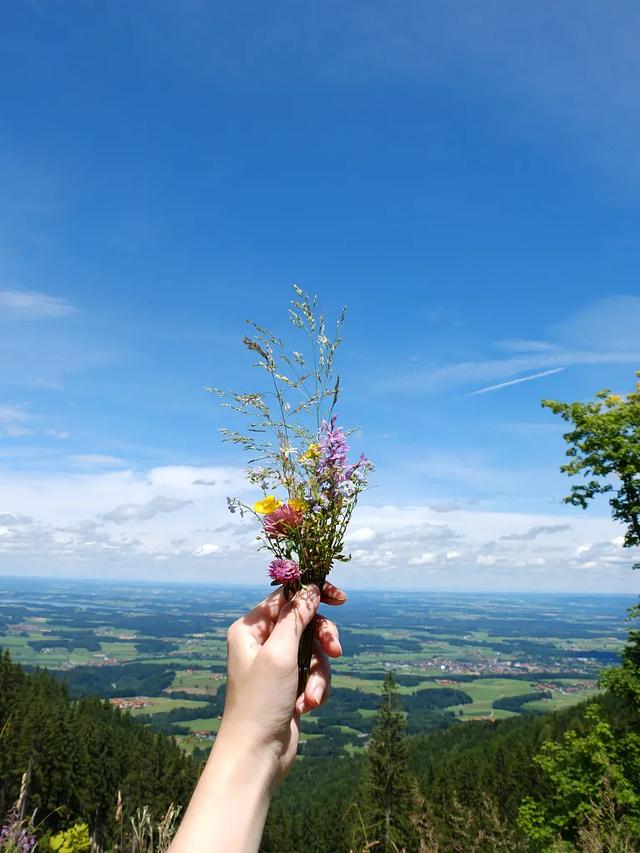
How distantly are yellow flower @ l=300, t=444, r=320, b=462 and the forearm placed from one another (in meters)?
1.12

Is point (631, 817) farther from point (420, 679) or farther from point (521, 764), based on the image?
point (420, 679)

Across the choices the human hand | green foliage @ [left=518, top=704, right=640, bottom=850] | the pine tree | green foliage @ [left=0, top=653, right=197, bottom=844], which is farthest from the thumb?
green foliage @ [left=0, top=653, right=197, bottom=844]

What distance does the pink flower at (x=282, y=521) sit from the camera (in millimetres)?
2455

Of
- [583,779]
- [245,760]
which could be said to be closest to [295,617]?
[245,760]

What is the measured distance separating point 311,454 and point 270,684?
3.21 ft

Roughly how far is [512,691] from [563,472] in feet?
519

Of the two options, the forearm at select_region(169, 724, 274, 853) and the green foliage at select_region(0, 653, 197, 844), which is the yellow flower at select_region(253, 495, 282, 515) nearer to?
the forearm at select_region(169, 724, 274, 853)

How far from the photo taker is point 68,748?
4809cm

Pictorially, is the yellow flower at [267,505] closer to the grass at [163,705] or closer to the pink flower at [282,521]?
the pink flower at [282,521]

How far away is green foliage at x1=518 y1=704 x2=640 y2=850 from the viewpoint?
36.4 ft

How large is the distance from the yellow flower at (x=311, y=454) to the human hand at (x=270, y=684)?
0.57 m

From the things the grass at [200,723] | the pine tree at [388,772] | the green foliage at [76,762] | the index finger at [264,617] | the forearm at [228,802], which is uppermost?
the index finger at [264,617]

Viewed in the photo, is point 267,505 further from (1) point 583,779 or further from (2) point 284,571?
(1) point 583,779

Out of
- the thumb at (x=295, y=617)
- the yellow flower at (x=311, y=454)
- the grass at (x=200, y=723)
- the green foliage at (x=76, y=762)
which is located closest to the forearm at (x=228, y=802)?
the thumb at (x=295, y=617)
